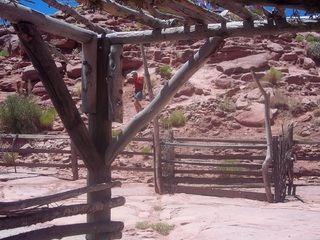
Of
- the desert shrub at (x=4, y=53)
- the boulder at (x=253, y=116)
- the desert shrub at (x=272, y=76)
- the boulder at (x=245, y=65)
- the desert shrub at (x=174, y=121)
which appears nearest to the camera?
the boulder at (x=253, y=116)

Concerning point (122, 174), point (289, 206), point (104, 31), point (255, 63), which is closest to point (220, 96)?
point (255, 63)

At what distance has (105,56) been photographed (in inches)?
221

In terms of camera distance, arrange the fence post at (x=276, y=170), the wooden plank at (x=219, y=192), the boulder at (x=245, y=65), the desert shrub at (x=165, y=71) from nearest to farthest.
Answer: the fence post at (x=276, y=170)
the wooden plank at (x=219, y=192)
the boulder at (x=245, y=65)
the desert shrub at (x=165, y=71)

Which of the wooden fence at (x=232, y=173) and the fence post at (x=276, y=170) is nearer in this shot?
the fence post at (x=276, y=170)

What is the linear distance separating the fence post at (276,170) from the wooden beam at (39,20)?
6088 millimetres

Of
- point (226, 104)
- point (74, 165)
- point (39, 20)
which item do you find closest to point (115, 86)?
point (39, 20)

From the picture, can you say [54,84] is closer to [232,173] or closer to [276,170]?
[276,170]

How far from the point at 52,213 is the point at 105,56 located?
5.49 ft

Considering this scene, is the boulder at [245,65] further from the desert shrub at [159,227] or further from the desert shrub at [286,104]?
the desert shrub at [159,227]

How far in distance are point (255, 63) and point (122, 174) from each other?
10429 millimetres

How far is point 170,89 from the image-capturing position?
5387 mm

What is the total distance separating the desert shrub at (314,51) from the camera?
77.4 feet

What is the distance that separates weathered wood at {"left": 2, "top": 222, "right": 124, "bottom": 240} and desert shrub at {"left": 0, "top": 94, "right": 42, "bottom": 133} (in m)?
14.0

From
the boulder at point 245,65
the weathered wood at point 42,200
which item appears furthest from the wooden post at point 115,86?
the boulder at point 245,65
